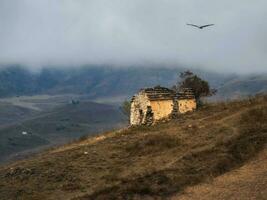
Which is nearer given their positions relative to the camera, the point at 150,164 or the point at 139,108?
the point at 150,164

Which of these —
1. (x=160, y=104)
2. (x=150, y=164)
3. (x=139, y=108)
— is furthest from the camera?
(x=139, y=108)

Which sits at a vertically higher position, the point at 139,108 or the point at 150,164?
the point at 139,108

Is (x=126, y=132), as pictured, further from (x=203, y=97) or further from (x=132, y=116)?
(x=203, y=97)

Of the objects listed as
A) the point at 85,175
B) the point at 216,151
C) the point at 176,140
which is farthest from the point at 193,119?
the point at 85,175

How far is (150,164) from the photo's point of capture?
27.5 meters

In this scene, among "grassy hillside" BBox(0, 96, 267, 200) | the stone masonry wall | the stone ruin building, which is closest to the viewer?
"grassy hillside" BBox(0, 96, 267, 200)

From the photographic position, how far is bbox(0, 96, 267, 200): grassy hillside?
2475cm

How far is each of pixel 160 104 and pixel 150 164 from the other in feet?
45.2

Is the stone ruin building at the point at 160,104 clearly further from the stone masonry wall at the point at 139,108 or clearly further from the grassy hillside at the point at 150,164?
the grassy hillside at the point at 150,164

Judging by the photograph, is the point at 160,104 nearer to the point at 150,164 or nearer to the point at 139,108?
the point at 139,108

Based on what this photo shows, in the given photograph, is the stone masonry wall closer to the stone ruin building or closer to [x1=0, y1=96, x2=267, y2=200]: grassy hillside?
the stone ruin building

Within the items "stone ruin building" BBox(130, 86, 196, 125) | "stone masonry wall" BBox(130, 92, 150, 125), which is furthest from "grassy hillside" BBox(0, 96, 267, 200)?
"stone masonry wall" BBox(130, 92, 150, 125)

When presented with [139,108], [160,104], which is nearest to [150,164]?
[160,104]

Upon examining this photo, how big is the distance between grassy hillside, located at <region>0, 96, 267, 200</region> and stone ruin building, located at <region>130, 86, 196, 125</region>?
7.02 metres
